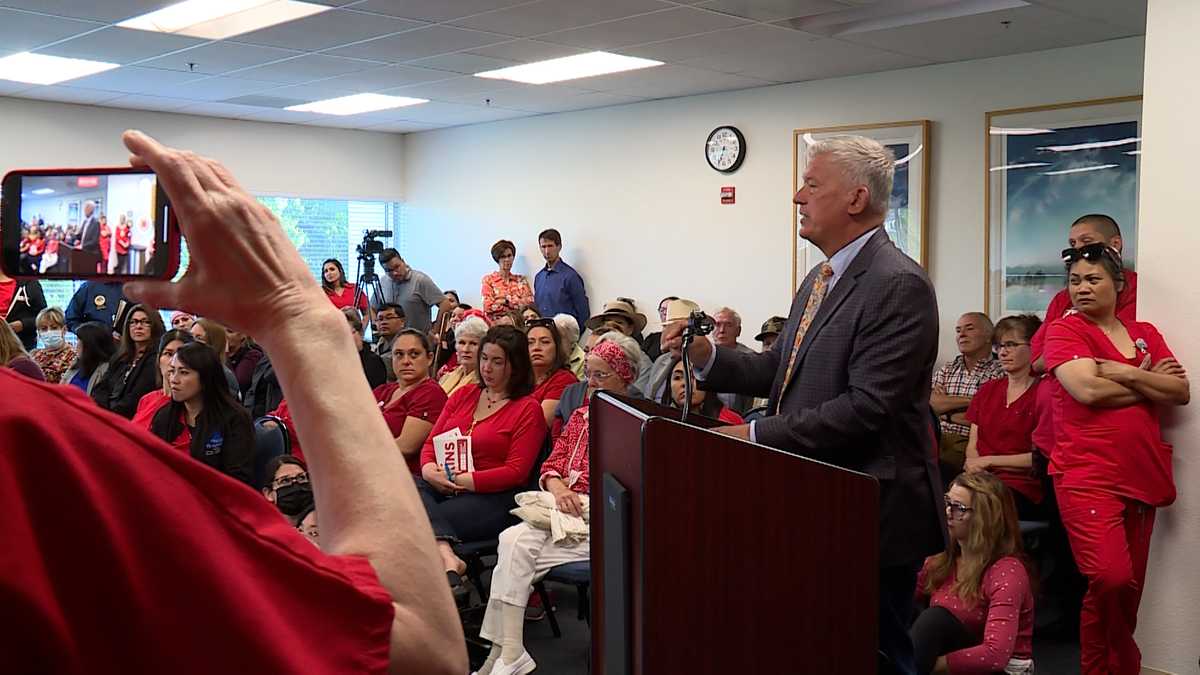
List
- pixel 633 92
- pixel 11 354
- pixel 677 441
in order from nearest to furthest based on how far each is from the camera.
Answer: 1. pixel 677 441
2. pixel 11 354
3. pixel 633 92

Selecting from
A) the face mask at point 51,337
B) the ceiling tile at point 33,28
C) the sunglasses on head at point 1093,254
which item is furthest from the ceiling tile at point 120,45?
the sunglasses on head at point 1093,254

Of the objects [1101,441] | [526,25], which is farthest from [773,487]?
[526,25]

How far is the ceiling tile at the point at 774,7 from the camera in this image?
6375mm

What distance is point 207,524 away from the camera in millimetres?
494

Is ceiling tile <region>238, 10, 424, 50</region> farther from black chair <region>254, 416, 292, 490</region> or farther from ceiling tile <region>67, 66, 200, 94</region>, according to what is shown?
black chair <region>254, 416, 292, 490</region>

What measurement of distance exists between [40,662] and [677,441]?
5.26 ft

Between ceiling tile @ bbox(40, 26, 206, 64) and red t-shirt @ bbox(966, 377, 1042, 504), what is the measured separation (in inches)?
207

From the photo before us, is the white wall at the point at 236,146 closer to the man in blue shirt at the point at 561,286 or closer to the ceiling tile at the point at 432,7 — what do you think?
the man in blue shirt at the point at 561,286

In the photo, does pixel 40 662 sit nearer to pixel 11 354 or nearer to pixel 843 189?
pixel 843 189

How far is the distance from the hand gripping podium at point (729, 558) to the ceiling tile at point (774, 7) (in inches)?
181

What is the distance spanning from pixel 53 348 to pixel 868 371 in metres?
6.25

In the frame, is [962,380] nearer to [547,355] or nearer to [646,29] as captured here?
[547,355]

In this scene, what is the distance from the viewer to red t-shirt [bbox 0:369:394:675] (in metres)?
0.44

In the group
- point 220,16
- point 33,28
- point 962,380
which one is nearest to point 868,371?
point 962,380
